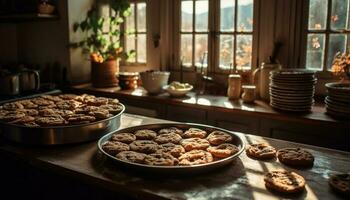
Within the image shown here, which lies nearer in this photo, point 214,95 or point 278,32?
point 278,32

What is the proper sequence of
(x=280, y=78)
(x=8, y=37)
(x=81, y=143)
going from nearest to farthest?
(x=81, y=143) → (x=280, y=78) → (x=8, y=37)

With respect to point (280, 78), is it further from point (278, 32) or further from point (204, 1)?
point (204, 1)

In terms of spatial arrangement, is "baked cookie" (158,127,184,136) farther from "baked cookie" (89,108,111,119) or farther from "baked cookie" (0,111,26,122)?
"baked cookie" (0,111,26,122)

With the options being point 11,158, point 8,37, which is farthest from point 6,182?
point 8,37

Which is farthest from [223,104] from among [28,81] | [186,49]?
[28,81]

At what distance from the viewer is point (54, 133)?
5.23 feet

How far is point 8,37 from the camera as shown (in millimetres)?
3797

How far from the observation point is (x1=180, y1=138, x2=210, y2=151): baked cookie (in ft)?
4.95

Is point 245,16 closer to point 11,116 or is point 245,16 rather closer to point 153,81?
point 153,81

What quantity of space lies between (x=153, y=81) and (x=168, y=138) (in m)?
1.26

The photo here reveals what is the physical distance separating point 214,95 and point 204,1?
31.4 inches

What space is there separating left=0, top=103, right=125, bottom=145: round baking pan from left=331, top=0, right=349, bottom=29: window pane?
67.0 inches

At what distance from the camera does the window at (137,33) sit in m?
3.41

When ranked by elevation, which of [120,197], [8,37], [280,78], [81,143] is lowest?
[120,197]
